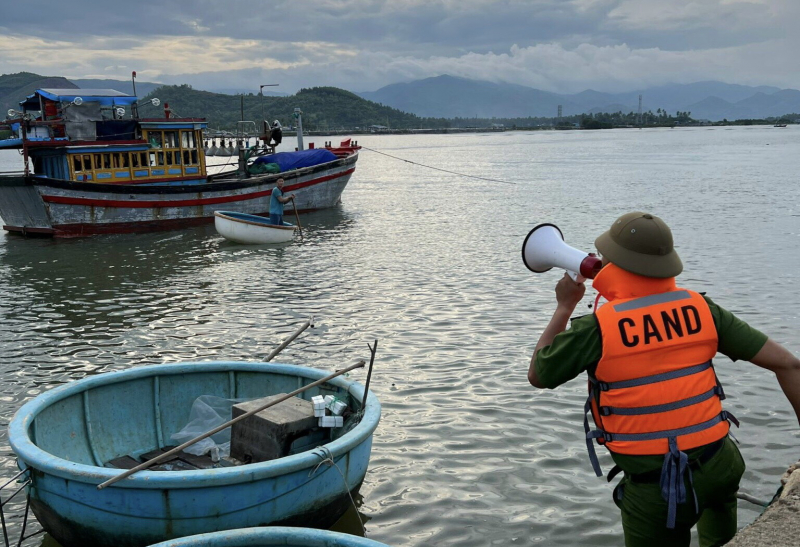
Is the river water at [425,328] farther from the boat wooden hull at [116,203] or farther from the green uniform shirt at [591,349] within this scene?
the green uniform shirt at [591,349]

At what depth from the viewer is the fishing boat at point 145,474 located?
4.95 m

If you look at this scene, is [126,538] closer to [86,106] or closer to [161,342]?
[161,342]

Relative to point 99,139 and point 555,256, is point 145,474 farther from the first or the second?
point 99,139

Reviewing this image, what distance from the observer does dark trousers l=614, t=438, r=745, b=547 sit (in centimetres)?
338

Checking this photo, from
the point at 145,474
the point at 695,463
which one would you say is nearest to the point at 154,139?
the point at 145,474

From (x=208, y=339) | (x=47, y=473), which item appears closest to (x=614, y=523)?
(x=47, y=473)

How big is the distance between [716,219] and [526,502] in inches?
821

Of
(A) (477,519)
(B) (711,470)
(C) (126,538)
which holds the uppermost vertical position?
(B) (711,470)

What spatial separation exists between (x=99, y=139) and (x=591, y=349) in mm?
24937

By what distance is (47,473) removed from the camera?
507 centimetres

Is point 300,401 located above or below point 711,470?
below

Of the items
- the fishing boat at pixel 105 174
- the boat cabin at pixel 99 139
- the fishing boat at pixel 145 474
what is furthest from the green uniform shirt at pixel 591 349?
the boat cabin at pixel 99 139

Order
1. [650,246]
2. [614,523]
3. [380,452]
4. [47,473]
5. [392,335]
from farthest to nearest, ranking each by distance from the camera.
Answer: [392,335] → [380,452] → [614,523] → [47,473] → [650,246]

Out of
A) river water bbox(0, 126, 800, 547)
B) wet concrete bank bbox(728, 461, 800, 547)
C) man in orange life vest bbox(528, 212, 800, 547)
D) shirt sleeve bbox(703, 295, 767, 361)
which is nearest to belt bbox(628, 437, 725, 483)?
man in orange life vest bbox(528, 212, 800, 547)
